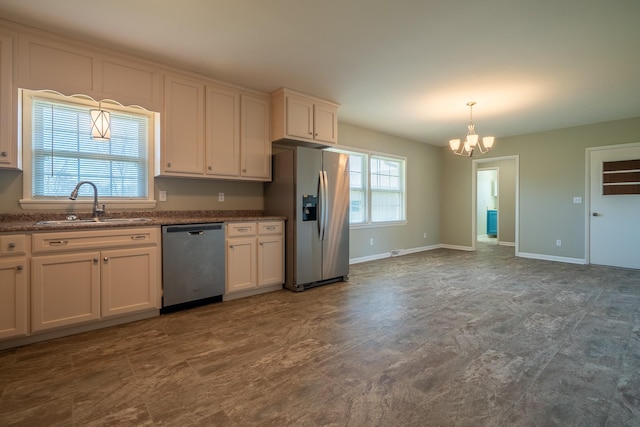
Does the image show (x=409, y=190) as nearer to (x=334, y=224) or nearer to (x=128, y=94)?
(x=334, y=224)

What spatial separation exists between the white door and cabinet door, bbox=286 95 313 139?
200 inches

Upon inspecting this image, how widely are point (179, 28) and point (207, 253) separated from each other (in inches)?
81.3

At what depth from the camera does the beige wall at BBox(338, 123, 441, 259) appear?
571cm

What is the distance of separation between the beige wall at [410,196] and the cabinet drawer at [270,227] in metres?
1.99

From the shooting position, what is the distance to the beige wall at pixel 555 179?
5.48 m

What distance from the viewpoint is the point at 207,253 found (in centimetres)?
331

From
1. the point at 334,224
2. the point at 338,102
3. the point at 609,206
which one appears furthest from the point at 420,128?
the point at 609,206

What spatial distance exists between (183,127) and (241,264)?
5.32ft

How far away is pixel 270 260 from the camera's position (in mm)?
3865

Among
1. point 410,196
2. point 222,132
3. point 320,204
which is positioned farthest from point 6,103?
point 410,196

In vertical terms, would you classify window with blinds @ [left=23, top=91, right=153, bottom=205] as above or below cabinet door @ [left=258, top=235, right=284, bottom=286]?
above

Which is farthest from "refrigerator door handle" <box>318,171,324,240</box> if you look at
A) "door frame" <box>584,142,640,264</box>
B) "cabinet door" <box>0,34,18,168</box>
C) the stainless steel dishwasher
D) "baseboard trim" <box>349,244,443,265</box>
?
"door frame" <box>584,142,640,264</box>

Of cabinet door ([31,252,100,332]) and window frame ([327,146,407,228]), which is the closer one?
cabinet door ([31,252,100,332])

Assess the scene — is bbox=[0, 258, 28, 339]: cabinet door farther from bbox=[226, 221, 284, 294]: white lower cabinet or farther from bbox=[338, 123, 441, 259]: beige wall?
bbox=[338, 123, 441, 259]: beige wall
